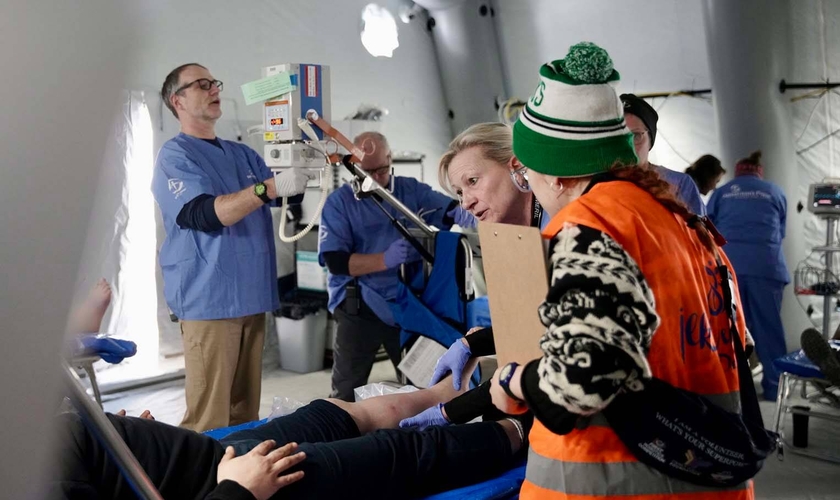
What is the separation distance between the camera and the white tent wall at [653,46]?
5.05 meters

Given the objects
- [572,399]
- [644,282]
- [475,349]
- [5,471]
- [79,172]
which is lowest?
[475,349]

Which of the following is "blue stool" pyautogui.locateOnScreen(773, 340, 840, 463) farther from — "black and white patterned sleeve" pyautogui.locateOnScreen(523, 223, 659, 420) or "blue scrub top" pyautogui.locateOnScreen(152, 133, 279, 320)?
"black and white patterned sleeve" pyautogui.locateOnScreen(523, 223, 659, 420)

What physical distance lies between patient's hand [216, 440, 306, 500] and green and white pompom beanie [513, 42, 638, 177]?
34.9 inches

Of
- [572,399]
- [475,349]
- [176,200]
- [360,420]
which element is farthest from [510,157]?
[176,200]

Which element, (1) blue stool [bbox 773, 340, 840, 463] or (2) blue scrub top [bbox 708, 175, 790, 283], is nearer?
(1) blue stool [bbox 773, 340, 840, 463]

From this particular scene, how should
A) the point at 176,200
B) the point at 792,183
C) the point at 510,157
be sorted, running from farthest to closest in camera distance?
the point at 792,183 → the point at 176,200 → the point at 510,157

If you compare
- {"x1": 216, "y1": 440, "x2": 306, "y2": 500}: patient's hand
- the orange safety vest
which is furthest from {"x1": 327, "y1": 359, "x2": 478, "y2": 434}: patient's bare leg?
the orange safety vest

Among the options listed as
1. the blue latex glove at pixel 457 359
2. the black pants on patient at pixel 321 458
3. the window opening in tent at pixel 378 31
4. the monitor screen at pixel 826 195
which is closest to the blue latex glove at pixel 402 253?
the black pants on patient at pixel 321 458

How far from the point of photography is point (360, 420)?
2.08 m

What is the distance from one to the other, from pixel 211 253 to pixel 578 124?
1.81 meters

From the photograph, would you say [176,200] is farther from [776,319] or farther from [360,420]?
[776,319]

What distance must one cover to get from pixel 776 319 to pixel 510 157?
2.94 metres

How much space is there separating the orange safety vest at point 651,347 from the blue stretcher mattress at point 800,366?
241 centimetres

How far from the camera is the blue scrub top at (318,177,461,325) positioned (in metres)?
3.14
